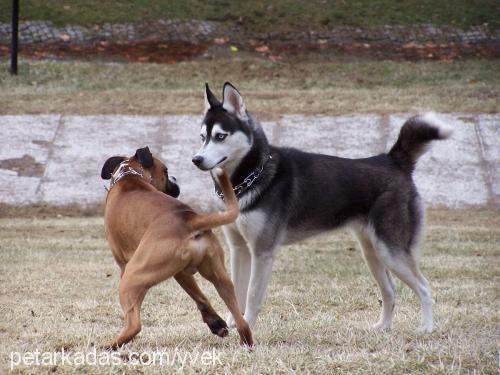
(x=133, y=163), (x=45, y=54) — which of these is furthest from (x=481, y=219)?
(x=45, y=54)

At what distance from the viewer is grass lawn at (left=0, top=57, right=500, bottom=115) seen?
18.3m

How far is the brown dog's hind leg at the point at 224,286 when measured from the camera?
19.1 ft

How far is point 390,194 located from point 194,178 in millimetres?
8645

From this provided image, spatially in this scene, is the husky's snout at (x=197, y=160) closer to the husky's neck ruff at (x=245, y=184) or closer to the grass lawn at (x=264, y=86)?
the husky's neck ruff at (x=245, y=184)

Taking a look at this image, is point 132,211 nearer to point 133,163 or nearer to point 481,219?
point 133,163

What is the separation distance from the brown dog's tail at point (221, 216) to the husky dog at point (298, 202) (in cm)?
100

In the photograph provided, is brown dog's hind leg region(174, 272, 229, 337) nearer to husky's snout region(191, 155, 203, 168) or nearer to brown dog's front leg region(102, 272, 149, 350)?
brown dog's front leg region(102, 272, 149, 350)

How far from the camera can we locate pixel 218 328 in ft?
20.7

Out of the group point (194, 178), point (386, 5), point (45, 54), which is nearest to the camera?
point (194, 178)

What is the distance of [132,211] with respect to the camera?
248 inches

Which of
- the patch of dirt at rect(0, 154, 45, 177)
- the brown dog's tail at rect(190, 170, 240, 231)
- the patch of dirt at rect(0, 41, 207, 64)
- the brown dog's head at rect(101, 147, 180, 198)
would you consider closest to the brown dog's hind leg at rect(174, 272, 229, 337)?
the brown dog's tail at rect(190, 170, 240, 231)

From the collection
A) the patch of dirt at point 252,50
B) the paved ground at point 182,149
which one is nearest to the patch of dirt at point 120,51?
the patch of dirt at point 252,50

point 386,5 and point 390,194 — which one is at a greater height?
point 390,194

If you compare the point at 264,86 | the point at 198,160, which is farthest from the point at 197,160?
the point at 264,86
